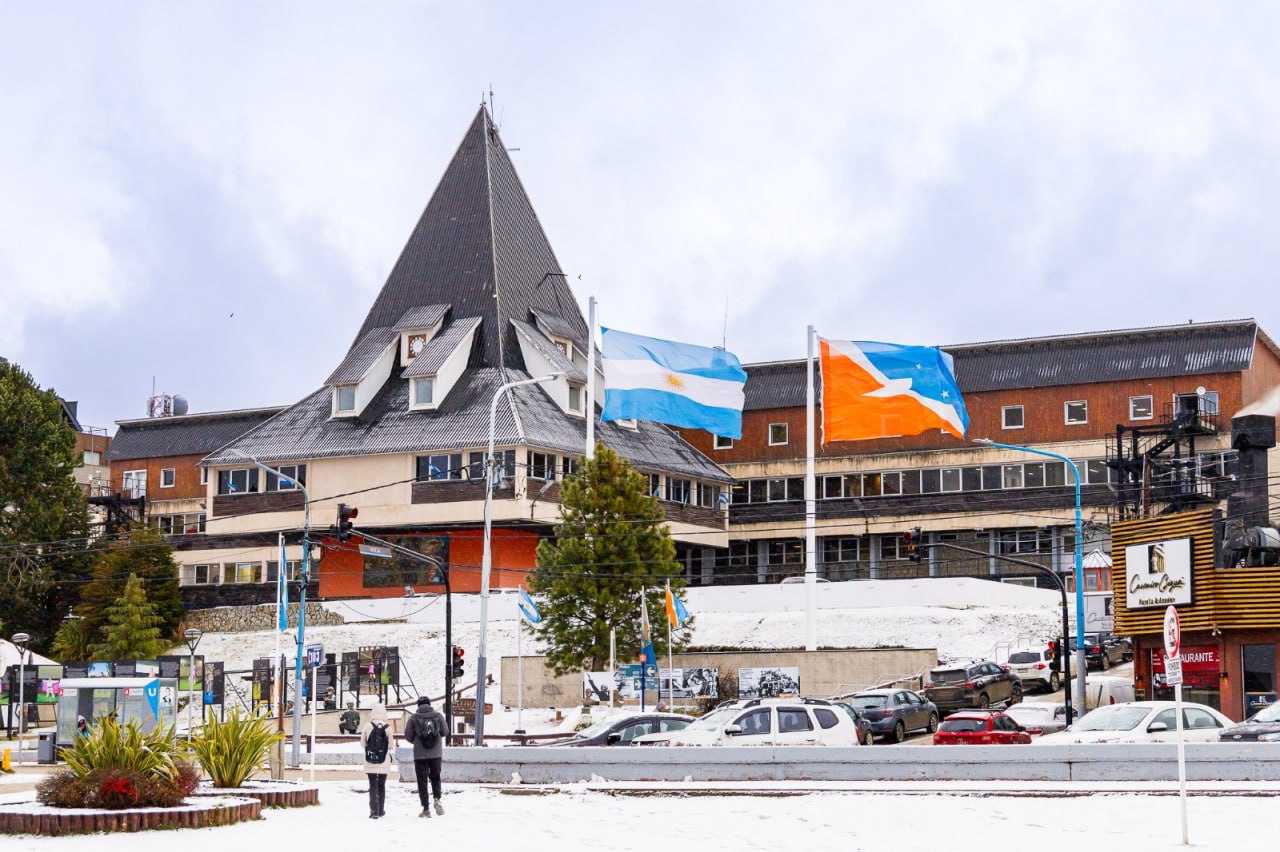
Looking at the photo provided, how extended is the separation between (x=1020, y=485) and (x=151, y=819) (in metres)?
64.6

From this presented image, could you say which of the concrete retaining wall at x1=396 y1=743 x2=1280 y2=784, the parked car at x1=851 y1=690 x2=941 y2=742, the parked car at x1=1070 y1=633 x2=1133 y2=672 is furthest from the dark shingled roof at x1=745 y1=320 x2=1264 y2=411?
the concrete retaining wall at x1=396 y1=743 x2=1280 y2=784

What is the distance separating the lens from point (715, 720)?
29.3 m

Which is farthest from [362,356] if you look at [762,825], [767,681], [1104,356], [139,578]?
[762,825]

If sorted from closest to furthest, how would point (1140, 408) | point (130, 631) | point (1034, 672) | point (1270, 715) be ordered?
point (1270, 715) → point (1034, 672) → point (130, 631) → point (1140, 408)

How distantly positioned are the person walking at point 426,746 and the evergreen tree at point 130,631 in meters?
47.7

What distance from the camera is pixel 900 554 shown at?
8194 cm

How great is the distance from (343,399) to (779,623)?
2518 cm

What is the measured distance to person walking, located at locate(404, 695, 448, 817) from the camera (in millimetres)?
21375

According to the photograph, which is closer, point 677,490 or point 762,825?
point 762,825

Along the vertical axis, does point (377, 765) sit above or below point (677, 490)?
below

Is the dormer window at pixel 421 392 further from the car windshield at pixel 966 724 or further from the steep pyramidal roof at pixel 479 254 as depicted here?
the car windshield at pixel 966 724

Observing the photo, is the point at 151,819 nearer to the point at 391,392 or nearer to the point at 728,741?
the point at 728,741

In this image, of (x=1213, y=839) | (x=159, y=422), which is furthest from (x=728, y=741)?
(x=159, y=422)

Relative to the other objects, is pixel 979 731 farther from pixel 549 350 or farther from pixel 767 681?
pixel 549 350
